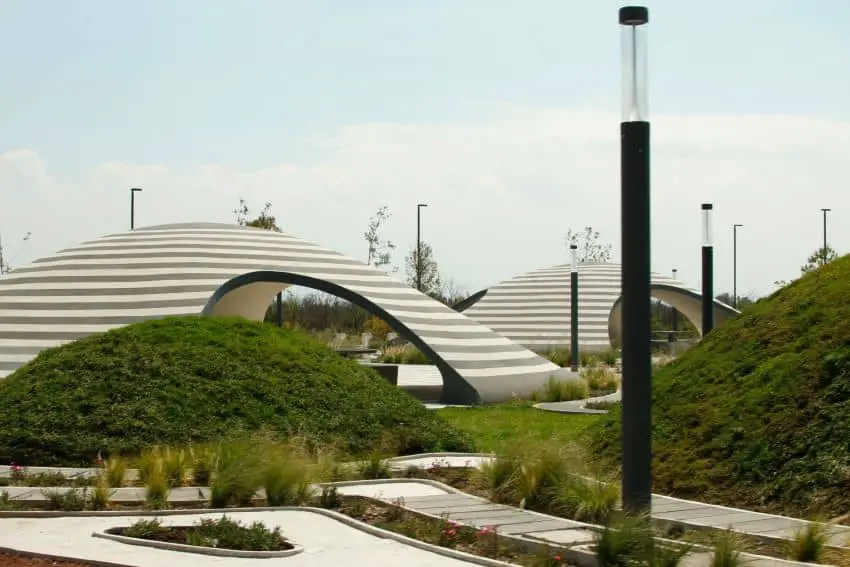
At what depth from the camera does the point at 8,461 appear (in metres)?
12.2

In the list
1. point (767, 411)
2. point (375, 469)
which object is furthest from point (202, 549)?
point (767, 411)

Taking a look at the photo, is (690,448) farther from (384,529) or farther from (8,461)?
(8,461)

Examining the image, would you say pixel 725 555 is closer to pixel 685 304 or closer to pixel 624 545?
pixel 624 545

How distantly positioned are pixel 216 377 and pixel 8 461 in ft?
8.81

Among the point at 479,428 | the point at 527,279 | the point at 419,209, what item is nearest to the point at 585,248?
the point at 419,209

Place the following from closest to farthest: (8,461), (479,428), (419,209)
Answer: (8,461) < (479,428) < (419,209)

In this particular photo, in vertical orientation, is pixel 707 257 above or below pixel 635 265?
above

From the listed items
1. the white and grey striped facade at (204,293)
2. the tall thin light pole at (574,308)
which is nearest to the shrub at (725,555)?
the white and grey striped facade at (204,293)

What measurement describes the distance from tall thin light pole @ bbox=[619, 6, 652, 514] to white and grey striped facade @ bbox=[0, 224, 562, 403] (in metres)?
13.3

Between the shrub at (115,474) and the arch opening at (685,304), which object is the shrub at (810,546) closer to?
the shrub at (115,474)

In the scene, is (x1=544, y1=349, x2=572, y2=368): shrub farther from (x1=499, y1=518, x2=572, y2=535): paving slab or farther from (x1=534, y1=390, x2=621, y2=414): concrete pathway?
(x1=499, y1=518, x2=572, y2=535): paving slab

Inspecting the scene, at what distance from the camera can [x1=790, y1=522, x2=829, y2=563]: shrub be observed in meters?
7.13

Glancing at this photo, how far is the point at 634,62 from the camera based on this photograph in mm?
7555

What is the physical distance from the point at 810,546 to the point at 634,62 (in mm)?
3368
